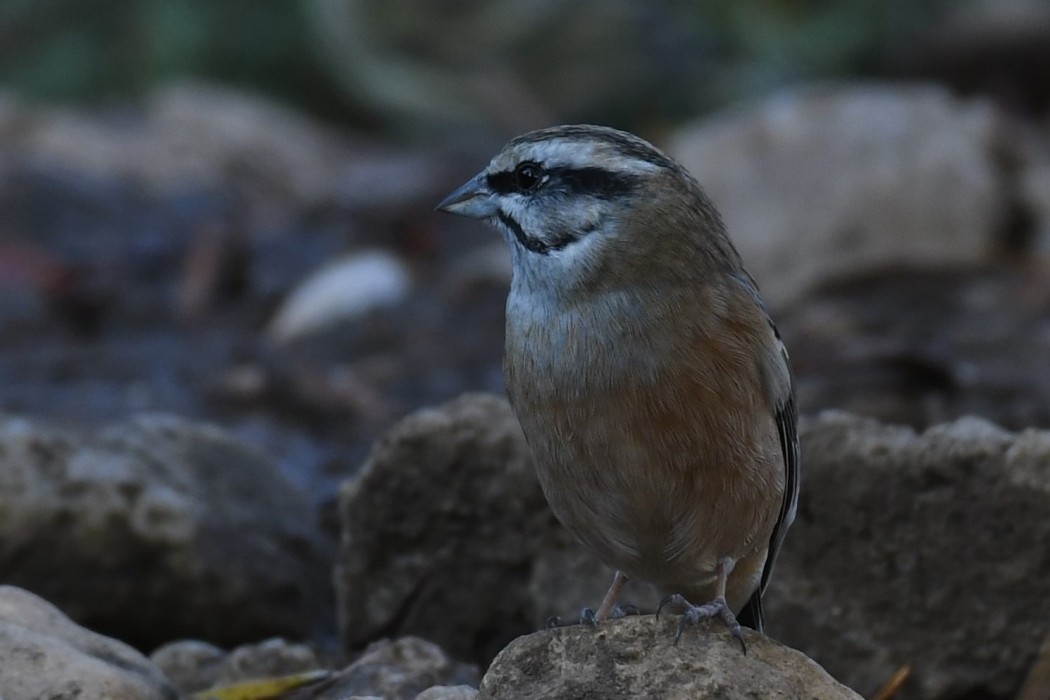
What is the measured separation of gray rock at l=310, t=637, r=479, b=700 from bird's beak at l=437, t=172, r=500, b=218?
124cm

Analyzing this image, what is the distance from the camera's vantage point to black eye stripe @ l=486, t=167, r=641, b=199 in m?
4.74

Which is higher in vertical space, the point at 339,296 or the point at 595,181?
the point at 339,296

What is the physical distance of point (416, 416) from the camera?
218 inches

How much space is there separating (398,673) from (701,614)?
3.17ft

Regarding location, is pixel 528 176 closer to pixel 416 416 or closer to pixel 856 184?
pixel 416 416

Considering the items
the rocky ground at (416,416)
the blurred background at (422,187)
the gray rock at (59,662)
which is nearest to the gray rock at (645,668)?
the rocky ground at (416,416)

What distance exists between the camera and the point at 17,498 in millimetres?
5773

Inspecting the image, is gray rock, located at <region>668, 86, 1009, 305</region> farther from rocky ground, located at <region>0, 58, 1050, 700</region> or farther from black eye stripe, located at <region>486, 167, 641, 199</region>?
black eye stripe, located at <region>486, 167, 641, 199</region>

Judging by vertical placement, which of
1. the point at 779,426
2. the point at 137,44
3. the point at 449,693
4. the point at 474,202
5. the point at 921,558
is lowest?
the point at 449,693

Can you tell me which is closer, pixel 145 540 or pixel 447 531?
pixel 447 531

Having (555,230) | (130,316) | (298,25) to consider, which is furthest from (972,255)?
(298,25)

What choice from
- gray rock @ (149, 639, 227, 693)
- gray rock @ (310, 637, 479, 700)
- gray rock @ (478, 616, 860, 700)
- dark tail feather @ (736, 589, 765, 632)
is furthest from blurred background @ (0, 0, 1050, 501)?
gray rock @ (478, 616, 860, 700)

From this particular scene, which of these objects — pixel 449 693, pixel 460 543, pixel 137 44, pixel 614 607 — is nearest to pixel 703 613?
pixel 449 693

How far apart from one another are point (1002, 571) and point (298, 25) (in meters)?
13.3
